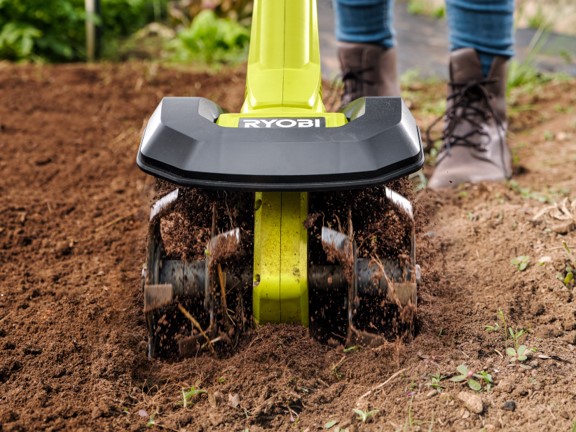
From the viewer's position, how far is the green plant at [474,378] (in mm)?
1495

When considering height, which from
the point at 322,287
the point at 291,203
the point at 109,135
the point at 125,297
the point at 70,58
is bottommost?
the point at 70,58

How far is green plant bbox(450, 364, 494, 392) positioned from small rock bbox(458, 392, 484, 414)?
39 mm

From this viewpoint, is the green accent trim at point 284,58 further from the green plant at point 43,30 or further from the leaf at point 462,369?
the green plant at point 43,30

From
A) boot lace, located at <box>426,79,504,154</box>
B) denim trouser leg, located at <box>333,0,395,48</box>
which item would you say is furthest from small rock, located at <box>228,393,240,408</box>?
denim trouser leg, located at <box>333,0,395,48</box>

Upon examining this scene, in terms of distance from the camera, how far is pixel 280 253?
5.19 feet

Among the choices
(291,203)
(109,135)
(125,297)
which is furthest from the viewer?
(109,135)

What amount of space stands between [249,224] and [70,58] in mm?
3982

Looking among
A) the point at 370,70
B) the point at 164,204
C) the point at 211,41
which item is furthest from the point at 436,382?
the point at 211,41

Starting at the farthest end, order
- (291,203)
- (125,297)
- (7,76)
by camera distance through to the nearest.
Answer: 1. (7,76)
2. (125,297)
3. (291,203)

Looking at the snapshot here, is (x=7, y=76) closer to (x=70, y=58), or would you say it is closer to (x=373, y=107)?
(x=70, y=58)

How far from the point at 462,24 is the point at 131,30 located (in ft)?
13.9

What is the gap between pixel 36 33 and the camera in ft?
15.8

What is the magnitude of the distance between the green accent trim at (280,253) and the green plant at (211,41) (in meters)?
3.83

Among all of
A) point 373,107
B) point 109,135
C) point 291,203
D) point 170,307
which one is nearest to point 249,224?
point 291,203
